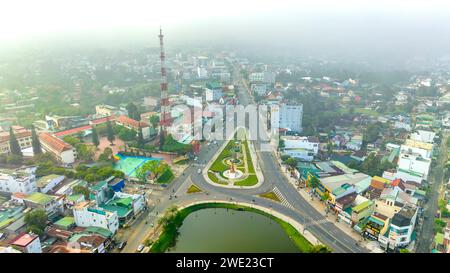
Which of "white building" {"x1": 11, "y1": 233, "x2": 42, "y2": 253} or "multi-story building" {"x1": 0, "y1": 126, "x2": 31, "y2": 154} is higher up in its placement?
"multi-story building" {"x1": 0, "y1": 126, "x2": 31, "y2": 154}

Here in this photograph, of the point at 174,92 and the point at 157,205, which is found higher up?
the point at 174,92

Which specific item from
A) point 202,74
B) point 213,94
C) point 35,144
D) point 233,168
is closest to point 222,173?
point 233,168

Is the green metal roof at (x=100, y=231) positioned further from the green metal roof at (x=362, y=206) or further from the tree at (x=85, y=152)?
the green metal roof at (x=362, y=206)

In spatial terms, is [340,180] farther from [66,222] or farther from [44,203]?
[44,203]

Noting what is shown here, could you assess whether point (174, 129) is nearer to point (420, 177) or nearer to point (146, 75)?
point (420, 177)

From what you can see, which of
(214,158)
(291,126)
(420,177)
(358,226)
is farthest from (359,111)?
(358,226)

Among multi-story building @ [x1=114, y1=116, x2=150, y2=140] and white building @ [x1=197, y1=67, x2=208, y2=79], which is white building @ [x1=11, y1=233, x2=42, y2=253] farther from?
white building @ [x1=197, y1=67, x2=208, y2=79]

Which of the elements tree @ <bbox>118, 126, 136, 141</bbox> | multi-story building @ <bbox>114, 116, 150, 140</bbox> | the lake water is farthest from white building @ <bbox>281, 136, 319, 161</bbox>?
tree @ <bbox>118, 126, 136, 141</bbox>
